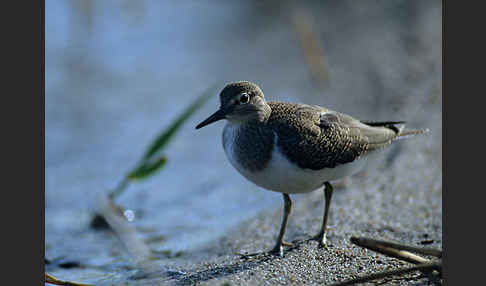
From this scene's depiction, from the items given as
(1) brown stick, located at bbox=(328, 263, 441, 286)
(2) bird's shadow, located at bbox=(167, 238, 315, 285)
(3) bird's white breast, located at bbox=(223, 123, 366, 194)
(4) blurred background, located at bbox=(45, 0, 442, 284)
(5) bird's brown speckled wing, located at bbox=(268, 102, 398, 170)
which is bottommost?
(1) brown stick, located at bbox=(328, 263, 441, 286)

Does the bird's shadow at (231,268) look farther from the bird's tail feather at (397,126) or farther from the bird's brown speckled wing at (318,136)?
the bird's tail feather at (397,126)

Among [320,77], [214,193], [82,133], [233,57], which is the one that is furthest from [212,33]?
[214,193]

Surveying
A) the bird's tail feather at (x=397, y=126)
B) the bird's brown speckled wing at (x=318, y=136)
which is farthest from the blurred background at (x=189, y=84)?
the bird's brown speckled wing at (x=318, y=136)

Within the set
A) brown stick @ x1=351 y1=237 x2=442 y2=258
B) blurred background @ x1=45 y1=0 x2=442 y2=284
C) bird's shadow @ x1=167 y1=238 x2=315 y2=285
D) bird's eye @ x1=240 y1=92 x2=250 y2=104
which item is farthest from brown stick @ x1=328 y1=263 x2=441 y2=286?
blurred background @ x1=45 y1=0 x2=442 y2=284

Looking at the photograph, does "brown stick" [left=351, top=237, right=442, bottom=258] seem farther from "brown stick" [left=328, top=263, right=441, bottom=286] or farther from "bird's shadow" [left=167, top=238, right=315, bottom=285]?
"bird's shadow" [left=167, top=238, right=315, bottom=285]

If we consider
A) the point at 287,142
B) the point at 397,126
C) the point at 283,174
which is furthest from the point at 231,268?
the point at 397,126

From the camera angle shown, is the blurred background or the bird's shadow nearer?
the bird's shadow

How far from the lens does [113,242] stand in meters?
5.29

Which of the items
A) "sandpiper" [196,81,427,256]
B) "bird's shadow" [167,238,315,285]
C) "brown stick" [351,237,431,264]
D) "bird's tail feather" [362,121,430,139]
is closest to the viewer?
"brown stick" [351,237,431,264]

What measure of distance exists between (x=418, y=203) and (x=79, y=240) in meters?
3.24

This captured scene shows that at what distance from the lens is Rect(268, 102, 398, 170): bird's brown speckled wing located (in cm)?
406

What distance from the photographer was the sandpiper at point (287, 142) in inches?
159

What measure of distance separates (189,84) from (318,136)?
4.35m

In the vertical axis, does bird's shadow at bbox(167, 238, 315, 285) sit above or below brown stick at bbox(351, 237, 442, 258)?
above
